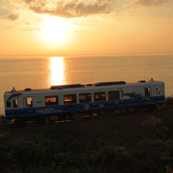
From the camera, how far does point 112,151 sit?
1274 centimetres

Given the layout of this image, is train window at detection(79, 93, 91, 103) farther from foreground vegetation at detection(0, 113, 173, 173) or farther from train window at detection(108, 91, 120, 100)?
foreground vegetation at detection(0, 113, 173, 173)

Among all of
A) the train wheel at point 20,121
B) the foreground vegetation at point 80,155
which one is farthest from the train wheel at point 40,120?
the foreground vegetation at point 80,155

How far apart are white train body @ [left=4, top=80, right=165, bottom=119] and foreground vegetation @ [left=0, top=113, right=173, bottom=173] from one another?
2.73 m

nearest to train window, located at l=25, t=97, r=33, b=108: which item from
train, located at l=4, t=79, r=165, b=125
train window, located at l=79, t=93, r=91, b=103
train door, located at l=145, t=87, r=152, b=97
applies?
train, located at l=4, t=79, r=165, b=125

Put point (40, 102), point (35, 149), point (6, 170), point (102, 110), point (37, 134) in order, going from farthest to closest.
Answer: point (102, 110) → point (40, 102) → point (37, 134) → point (35, 149) → point (6, 170)

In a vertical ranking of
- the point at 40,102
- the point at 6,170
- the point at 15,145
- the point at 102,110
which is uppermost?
the point at 40,102

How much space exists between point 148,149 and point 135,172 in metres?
2.34

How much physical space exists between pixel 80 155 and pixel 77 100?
19.0 feet

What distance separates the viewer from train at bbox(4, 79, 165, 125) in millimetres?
16516

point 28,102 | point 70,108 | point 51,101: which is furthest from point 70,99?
point 28,102

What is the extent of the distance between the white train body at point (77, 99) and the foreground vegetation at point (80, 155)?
273cm

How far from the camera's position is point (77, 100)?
17.3 m

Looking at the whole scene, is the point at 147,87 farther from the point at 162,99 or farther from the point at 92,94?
the point at 92,94

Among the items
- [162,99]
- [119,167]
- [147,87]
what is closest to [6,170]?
[119,167]
